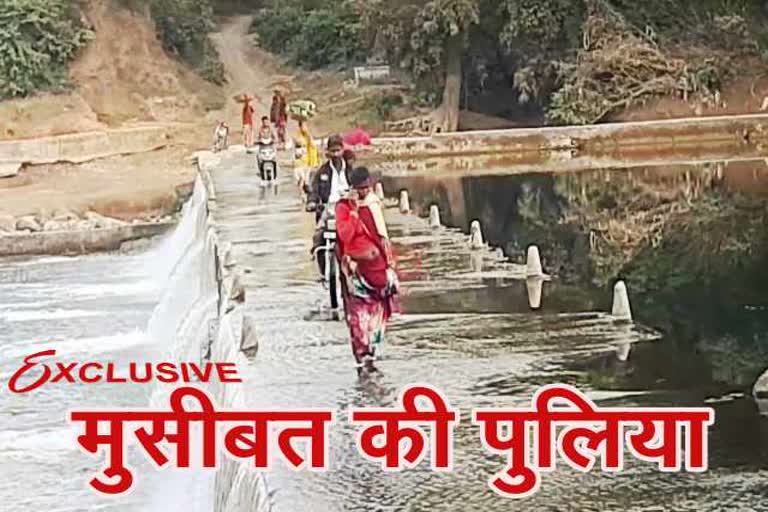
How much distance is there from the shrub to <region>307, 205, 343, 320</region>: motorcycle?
33544mm

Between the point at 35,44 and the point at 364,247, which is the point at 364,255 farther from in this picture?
the point at 35,44

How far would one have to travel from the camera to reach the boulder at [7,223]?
113 ft

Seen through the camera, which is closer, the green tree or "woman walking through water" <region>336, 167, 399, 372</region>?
"woman walking through water" <region>336, 167, 399, 372</region>

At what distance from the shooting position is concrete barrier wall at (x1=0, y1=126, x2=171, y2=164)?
41656 mm

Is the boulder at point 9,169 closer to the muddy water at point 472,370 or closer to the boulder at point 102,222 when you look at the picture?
the boulder at point 102,222

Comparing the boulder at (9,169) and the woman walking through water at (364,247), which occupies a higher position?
the woman walking through water at (364,247)

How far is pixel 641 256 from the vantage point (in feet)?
67.7

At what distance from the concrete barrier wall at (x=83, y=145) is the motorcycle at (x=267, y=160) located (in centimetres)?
1588

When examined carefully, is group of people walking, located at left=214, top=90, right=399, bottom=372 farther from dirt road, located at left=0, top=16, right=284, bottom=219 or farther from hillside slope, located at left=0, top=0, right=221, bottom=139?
hillside slope, located at left=0, top=0, right=221, bottom=139

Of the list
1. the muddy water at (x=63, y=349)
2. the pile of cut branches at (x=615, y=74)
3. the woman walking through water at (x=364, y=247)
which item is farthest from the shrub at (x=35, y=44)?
the woman walking through water at (x=364, y=247)

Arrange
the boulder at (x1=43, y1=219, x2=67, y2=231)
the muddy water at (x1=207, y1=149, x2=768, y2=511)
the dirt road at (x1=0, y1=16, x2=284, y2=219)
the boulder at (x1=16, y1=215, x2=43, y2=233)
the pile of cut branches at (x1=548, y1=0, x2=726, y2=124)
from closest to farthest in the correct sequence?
the muddy water at (x1=207, y1=149, x2=768, y2=511)
the boulder at (x1=43, y1=219, x2=67, y2=231)
the boulder at (x1=16, y1=215, x2=43, y2=233)
the dirt road at (x1=0, y1=16, x2=284, y2=219)
the pile of cut branches at (x1=548, y1=0, x2=726, y2=124)

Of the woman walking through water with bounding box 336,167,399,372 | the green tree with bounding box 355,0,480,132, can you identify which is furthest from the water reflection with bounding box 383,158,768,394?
the green tree with bounding box 355,0,480,132

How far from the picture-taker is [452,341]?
12148mm
